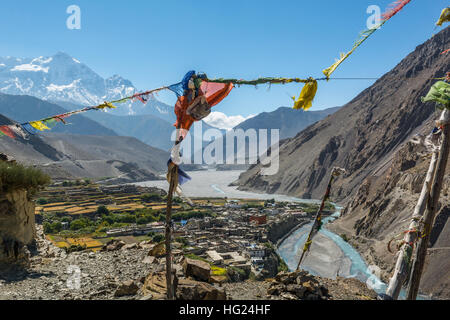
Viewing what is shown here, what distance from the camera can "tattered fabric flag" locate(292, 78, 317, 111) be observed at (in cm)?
420

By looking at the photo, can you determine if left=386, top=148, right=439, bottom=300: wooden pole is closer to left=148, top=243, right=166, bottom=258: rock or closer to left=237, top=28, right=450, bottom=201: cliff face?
left=148, top=243, right=166, bottom=258: rock

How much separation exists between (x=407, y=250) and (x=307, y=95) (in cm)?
212

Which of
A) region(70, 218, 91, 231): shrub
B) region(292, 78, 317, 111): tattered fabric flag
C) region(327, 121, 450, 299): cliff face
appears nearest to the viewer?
region(292, 78, 317, 111): tattered fabric flag

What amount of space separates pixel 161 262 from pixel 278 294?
3.42 m

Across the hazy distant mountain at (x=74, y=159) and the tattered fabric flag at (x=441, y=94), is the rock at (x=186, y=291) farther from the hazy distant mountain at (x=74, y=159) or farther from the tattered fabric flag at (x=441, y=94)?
the hazy distant mountain at (x=74, y=159)

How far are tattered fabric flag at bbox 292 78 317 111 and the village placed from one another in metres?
9.13

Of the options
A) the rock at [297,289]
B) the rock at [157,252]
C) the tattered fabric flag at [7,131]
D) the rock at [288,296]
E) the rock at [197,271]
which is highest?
the tattered fabric flag at [7,131]

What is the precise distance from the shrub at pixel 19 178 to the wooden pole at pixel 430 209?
8282 mm

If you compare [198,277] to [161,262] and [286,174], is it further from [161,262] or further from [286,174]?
[286,174]

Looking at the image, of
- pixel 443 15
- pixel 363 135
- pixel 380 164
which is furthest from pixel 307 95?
pixel 363 135

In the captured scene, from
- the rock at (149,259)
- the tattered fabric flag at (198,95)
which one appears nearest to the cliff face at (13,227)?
the rock at (149,259)

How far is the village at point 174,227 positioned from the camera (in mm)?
20906

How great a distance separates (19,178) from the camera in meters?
8.07

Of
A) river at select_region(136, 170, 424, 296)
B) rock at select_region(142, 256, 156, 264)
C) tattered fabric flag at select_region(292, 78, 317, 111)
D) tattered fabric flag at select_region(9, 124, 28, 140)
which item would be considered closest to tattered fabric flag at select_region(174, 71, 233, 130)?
tattered fabric flag at select_region(292, 78, 317, 111)
